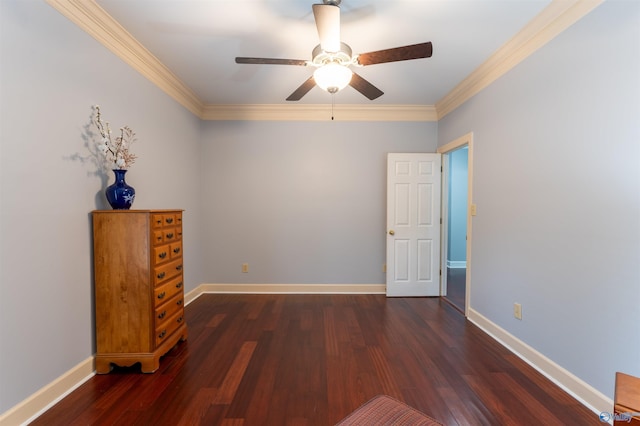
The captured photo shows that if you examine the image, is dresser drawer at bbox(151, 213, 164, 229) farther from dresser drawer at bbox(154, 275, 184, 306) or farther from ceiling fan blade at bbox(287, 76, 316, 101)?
ceiling fan blade at bbox(287, 76, 316, 101)

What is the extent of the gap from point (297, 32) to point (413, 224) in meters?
2.70

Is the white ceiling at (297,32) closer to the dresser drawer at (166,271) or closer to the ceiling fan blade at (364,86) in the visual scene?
the ceiling fan blade at (364,86)

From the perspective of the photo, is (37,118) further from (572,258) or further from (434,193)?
(434,193)

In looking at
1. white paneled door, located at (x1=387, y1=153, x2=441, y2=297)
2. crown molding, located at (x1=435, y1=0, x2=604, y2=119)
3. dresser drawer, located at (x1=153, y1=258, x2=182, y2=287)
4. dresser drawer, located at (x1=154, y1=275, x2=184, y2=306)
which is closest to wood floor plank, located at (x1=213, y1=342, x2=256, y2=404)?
dresser drawer, located at (x1=154, y1=275, x2=184, y2=306)

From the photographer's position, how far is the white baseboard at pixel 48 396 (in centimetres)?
145

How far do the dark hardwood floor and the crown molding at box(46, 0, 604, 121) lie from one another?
8.24ft

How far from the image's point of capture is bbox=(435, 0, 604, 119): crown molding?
178 cm

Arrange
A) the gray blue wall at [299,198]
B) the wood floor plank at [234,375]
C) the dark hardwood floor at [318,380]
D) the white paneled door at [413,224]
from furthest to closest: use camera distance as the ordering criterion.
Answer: the gray blue wall at [299,198]
the white paneled door at [413,224]
the wood floor plank at [234,375]
the dark hardwood floor at [318,380]

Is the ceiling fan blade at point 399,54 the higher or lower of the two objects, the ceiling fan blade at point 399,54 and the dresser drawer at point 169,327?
the higher

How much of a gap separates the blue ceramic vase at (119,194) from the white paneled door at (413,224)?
295cm

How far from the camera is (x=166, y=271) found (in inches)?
85.6

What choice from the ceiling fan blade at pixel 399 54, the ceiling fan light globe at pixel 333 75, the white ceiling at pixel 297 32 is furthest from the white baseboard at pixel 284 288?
the ceiling fan blade at pixel 399 54

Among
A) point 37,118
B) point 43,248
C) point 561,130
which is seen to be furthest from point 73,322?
point 561,130

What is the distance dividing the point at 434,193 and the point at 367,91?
2.02 metres
